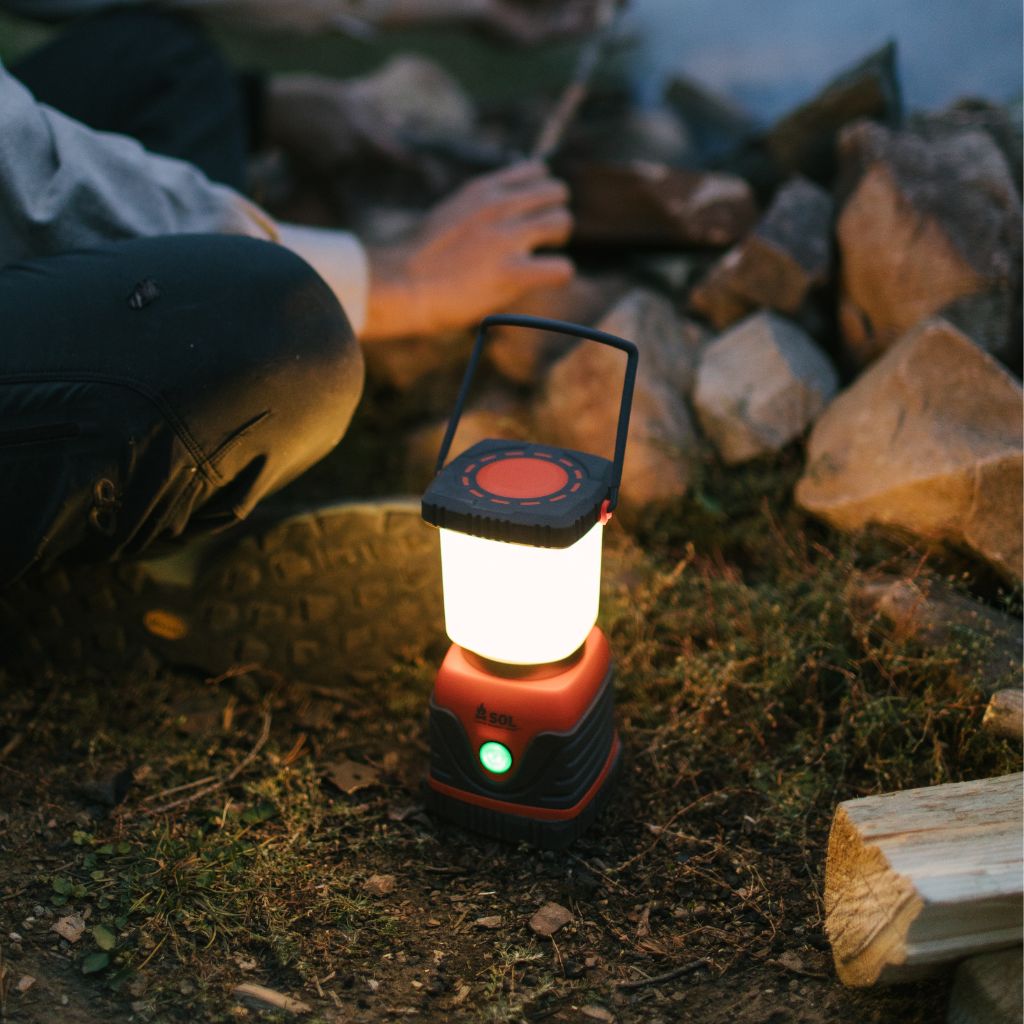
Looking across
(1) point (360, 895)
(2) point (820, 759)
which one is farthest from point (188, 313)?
(2) point (820, 759)

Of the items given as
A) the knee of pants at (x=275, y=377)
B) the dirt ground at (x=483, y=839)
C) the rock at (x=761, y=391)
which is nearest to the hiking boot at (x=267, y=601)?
the dirt ground at (x=483, y=839)

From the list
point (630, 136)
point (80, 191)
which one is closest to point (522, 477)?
point (80, 191)

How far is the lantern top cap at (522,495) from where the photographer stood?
1.52 metres

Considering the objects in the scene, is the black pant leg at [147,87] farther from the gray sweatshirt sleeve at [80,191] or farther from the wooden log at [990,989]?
the wooden log at [990,989]

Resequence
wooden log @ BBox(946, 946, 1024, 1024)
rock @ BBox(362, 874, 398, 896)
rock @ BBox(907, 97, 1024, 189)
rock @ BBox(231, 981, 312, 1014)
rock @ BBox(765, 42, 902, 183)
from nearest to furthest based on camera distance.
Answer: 1. wooden log @ BBox(946, 946, 1024, 1024)
2. rock @ BBox(231, 981, 312, 1014)
3. rock @ BBox(362, 874, 398, 896)
4. rock @ BBox(907, 97, 1024, 189)
5. rock @ BBox(765, 42, 902, 183)

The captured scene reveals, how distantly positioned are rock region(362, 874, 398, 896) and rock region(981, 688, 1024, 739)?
1081mm

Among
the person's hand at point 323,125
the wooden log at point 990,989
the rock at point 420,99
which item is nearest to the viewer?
the wooden log at point 990,989

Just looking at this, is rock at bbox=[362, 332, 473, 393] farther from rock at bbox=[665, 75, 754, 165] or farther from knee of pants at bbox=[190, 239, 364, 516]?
rock at bbox=[665, 75, 754, 165]

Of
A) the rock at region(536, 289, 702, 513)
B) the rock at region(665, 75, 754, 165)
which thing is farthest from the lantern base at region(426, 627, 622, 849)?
the rock at region(665, 75, 754, 165)

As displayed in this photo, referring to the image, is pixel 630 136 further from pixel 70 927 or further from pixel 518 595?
pixel 70 927

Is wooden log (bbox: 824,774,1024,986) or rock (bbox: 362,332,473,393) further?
rock (bbox: 362,332,473,393)

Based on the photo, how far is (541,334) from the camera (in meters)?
2.83

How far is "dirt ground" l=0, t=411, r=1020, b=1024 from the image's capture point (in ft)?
5.01

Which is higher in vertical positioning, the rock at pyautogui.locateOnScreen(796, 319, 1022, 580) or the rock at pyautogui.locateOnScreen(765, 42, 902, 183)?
the rock at pyautogui.locateOnScreen(765, 42, 902, 183)
